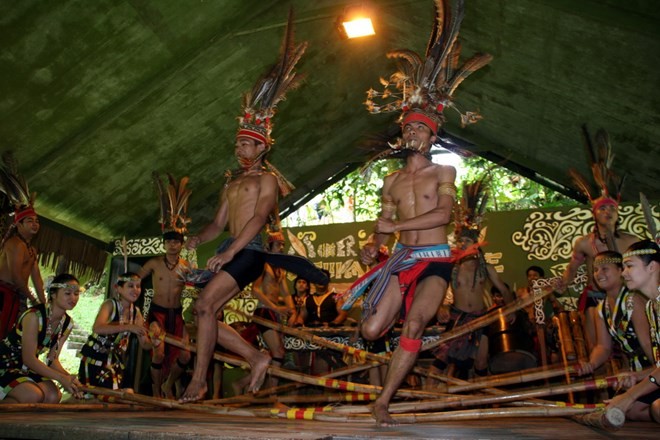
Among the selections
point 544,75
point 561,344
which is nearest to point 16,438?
point 561,344

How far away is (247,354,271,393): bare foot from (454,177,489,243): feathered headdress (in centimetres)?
393

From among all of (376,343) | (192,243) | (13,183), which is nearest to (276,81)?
(192,243)

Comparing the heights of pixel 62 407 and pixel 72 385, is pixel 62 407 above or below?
below

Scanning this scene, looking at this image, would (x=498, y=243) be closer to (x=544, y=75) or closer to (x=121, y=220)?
(x=544, y=75)

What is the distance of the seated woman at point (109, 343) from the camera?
5.12 m

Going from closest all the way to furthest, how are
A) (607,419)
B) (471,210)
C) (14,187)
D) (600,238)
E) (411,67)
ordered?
(607,419)
(411,67)
(600,238)
(14,187)
(471,210)

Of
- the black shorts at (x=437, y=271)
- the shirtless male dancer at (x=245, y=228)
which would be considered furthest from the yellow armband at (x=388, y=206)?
the shirtless male dancer at (x=245, y=228)

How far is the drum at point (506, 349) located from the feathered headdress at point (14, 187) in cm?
509

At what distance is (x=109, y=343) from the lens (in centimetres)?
528

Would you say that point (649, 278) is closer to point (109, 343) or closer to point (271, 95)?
point (271, 95)

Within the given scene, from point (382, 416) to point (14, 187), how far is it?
5.25 metres

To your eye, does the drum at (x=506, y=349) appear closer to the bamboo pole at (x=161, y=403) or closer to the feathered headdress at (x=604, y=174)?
the feathered headdress at (x=604, y=174)

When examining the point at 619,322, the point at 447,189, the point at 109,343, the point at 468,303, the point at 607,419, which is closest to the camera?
the point at 607,419

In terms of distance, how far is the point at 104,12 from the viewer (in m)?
6.03
